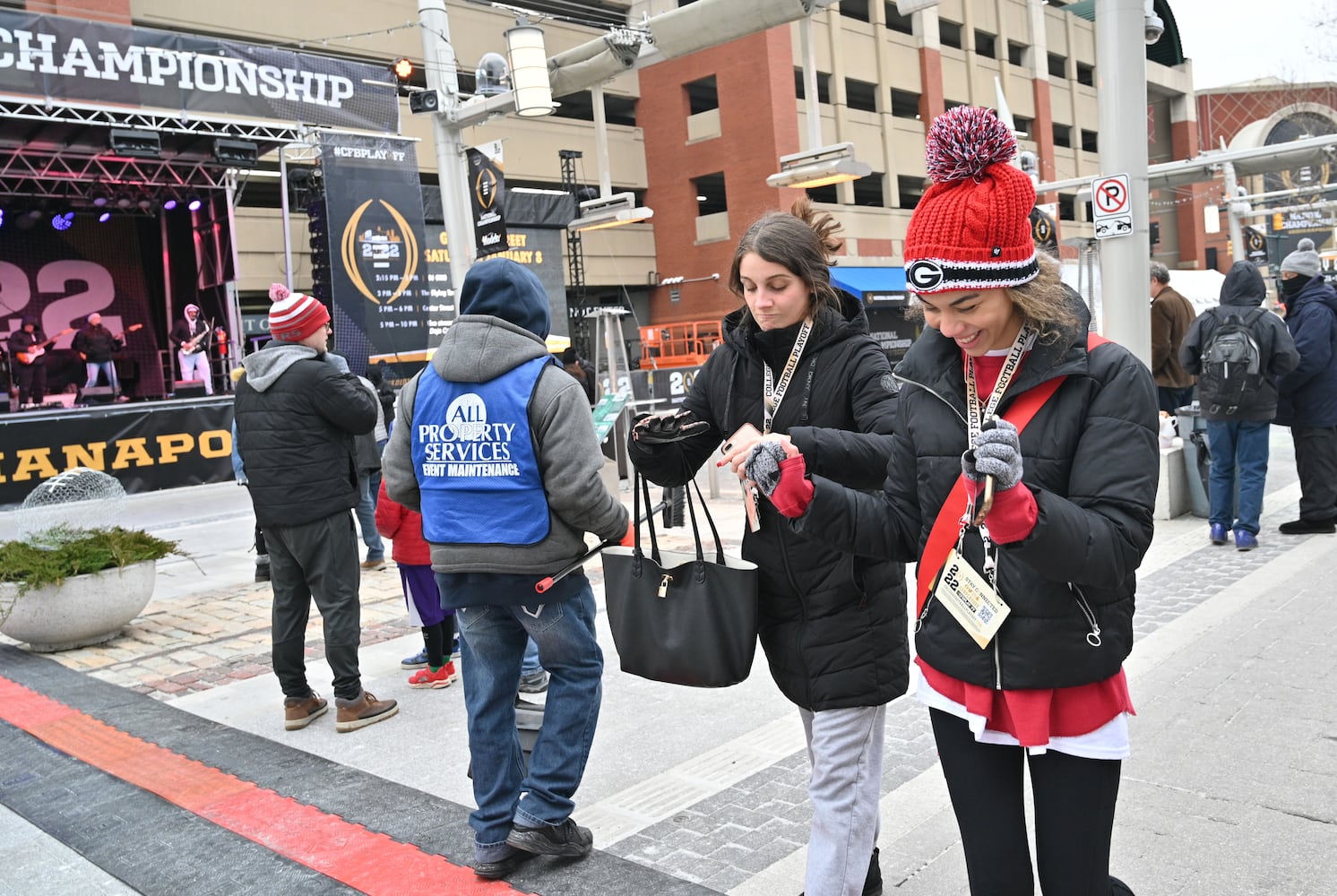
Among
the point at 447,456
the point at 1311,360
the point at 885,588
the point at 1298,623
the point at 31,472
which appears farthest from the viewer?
the point at 31,472

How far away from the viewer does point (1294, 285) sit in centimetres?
803

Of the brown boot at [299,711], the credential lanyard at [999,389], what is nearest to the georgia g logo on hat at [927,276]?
the credential lanyard at [999,389]

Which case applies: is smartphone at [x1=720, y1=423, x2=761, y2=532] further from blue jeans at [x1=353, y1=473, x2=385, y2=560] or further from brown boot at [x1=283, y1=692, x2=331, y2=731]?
blue jeans at [x1=353, y1=473, x2=385, y2=560]

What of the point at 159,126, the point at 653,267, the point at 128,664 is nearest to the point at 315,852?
the point at 128,664

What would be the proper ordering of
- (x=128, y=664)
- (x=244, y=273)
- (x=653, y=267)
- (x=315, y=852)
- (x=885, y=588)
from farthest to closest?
(x=653, y=267) < (x=244, y=273) < (x=128, y=664) < (x=315, y=852) < (x=885, y=588)

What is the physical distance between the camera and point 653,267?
34.4 meters

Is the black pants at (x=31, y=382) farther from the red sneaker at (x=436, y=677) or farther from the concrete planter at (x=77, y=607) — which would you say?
the red sneaker at (x=436, y=677)

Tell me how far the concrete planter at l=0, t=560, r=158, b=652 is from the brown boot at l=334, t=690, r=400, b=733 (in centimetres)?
278

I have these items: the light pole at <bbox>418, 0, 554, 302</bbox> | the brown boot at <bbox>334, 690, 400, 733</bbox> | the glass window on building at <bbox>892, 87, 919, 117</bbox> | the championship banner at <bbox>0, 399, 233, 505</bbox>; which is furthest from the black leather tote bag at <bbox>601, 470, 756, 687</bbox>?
the glass window on building at <bbox>892, 87, 919, 117</bbox>

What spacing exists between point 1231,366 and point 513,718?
241 inches

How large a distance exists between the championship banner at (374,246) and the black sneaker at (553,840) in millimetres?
12160

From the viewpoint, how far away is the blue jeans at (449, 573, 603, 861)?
11.3ft

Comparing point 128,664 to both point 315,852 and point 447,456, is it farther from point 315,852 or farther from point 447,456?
point 447,456

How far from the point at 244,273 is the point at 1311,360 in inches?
914
